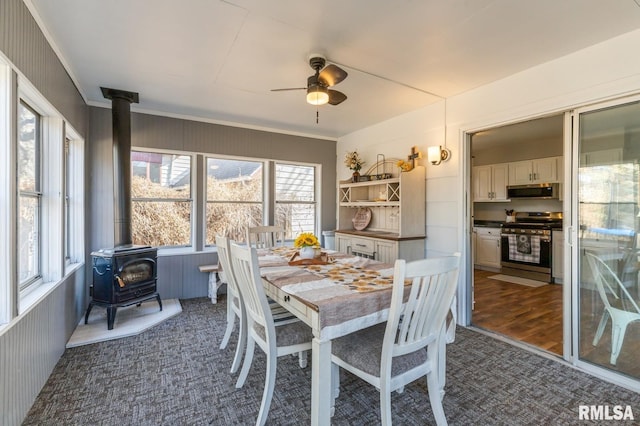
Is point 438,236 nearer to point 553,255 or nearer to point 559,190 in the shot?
point 553,255

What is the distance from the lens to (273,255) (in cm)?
290

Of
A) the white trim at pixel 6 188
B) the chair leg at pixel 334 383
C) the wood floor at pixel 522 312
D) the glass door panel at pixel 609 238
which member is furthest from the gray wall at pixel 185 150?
the glass door panel at pixel 609 238

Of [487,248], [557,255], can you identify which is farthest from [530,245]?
[487,248]

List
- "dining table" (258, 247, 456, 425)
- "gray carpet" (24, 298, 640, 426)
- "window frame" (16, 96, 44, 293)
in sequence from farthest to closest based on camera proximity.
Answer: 1. "window frame" (16, 96, 44, 293)
2. "gray carpet" (24, 298, 640, 426)
3. "dining table" (258, 247, 456, 425)

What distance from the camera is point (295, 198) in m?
5.12

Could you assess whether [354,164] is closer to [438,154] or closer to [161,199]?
[438,154]

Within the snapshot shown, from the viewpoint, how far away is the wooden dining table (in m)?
1.51

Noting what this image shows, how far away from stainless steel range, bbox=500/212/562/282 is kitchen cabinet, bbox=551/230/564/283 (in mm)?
45

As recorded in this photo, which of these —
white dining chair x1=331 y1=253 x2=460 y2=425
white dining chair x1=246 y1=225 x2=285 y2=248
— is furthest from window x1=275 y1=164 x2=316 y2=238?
white dining chair x1=331 y1=253 x2=460 y2=425

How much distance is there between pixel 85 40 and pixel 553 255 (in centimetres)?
659

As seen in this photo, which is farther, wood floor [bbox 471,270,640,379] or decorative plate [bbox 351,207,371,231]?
decorative plate [bbox 351,207,371,231]

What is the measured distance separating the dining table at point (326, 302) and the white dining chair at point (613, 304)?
1.71 metres

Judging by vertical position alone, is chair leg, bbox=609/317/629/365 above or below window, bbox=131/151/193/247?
below

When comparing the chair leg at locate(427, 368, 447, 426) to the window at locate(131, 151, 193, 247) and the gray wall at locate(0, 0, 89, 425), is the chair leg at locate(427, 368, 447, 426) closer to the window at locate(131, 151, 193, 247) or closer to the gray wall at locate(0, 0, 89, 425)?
the gray wall at locate(0, 0, 89, 425)
